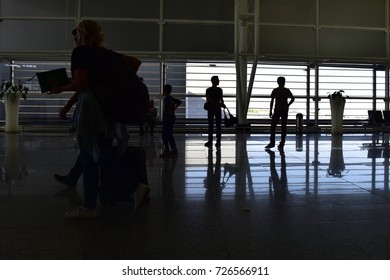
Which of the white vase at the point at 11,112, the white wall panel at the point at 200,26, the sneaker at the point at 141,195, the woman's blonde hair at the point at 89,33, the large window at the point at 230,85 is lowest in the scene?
the sneaker at the point at 141,195

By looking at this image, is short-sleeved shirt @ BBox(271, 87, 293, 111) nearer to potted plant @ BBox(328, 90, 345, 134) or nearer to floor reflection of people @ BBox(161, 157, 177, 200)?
floor reflection of people @ BBox(161, 157, 177, 200)

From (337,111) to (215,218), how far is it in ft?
45.3

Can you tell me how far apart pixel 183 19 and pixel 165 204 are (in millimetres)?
15710

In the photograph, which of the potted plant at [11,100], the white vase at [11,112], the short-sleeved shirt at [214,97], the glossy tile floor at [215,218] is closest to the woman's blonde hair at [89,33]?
the glossy tile floor at [215,218]

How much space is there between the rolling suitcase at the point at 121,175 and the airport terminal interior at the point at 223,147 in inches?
4.8

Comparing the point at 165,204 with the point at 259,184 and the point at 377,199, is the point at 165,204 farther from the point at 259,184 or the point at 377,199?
the point at 377,199

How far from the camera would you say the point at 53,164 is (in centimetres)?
682

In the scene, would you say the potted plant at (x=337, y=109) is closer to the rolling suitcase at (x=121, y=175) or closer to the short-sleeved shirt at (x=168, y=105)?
the short-sleeved shirt at (x=168, y=105)

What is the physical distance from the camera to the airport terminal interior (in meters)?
2.84

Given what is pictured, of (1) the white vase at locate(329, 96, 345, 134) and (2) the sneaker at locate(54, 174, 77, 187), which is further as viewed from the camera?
(1) the white vase at locate(329, 96, 345, 134)

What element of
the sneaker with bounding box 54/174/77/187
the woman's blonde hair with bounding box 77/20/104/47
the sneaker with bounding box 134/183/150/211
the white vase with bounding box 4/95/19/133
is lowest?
the sneaker with bounding box 54/174/77/187

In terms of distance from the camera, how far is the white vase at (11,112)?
15.2 metres

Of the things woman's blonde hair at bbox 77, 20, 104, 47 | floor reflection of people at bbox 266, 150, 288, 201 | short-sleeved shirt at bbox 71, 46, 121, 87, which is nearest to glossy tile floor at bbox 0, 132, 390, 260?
floor reflection of people at bbox 266, 150, 288, 201

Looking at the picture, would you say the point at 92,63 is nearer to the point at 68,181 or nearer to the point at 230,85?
the point at 68,181
